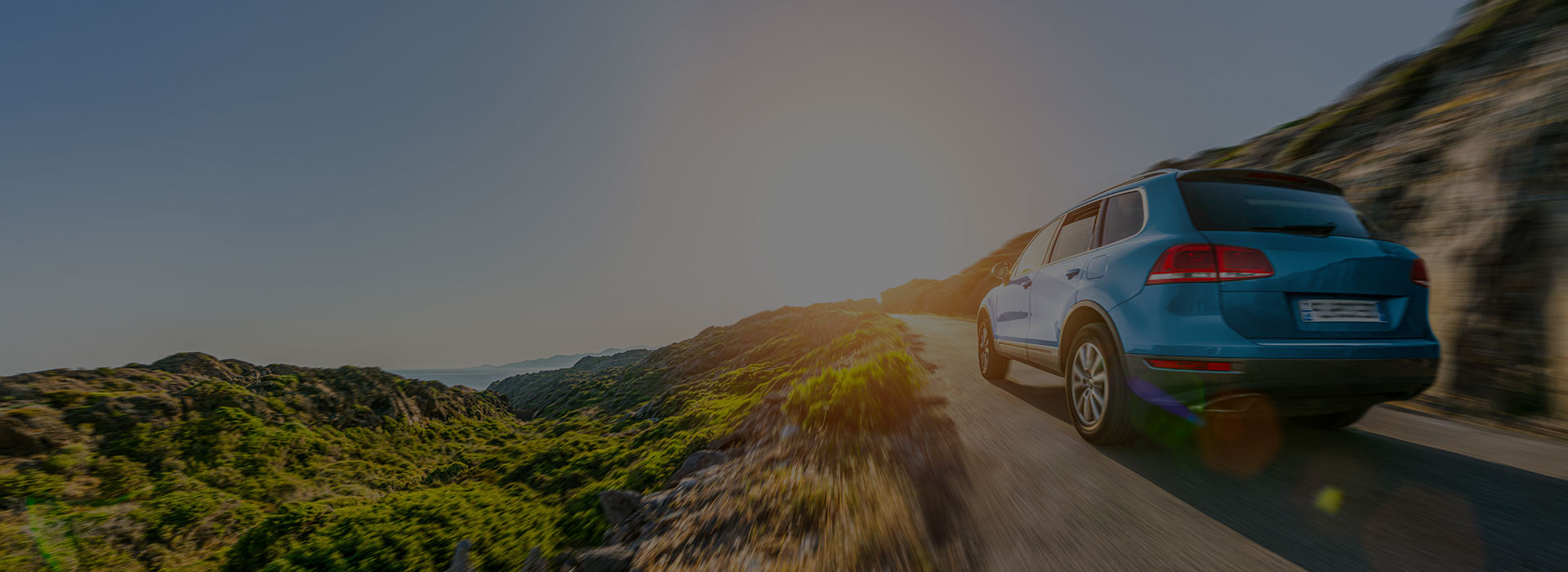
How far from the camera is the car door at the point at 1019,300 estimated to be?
4848 millimetres

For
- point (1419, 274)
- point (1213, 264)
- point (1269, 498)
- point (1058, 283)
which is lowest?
point (1269, 498)

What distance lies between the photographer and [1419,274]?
2891 millimetres

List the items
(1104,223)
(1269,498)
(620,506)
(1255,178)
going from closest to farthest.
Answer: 1. (1269,498)
2. (1255,178)
3. (1104,223)
4. (620,506)

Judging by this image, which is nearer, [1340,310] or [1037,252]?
[1340,310]

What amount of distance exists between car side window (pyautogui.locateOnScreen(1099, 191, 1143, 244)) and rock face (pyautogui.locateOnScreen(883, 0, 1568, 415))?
11.6 feet

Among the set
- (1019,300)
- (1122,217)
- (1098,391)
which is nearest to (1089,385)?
(1098,391)

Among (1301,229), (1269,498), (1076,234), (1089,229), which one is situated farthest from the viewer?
(1076,234)

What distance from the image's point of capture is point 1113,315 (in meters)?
3.20

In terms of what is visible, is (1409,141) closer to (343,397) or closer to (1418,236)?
(1418,236)

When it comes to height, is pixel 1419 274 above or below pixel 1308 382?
above

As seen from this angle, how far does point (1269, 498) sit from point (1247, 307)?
969 millimetres

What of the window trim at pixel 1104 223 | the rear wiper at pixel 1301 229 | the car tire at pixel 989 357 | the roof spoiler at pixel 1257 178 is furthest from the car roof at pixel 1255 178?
the car tire at pixel 989 357

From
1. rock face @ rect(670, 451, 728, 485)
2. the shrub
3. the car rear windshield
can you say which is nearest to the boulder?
rock face @ rect(670, 451, 728, 485)

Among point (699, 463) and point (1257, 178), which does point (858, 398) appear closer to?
point (699, 463)
